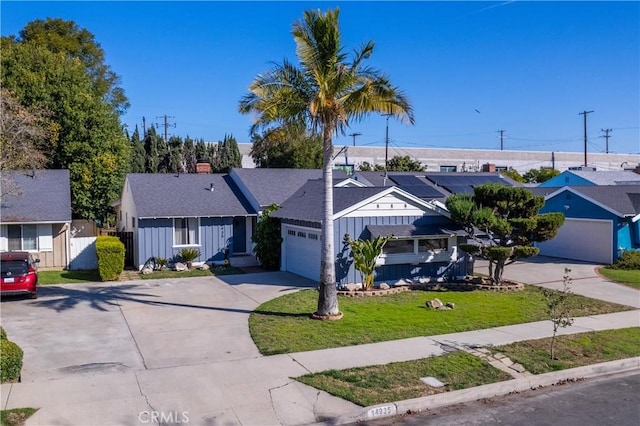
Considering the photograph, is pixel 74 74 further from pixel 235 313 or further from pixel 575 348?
pixel 575 348

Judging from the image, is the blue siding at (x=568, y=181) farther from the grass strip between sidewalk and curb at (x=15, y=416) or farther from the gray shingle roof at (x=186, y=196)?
the grass strip between sidewalk and curb at (x=15, y=416)

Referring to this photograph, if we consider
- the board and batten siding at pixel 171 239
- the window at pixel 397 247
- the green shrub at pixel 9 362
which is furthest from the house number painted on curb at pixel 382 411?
the board and batten siding at pixel 171 239

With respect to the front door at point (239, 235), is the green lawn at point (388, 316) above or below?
below

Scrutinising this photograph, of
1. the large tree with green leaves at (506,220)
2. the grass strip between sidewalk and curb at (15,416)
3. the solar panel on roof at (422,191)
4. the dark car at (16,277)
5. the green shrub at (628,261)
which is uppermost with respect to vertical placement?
the solar panel on roof at (422,191)

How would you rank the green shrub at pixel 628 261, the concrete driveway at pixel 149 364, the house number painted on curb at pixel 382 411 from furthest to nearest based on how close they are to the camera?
the green shrub at pixel 628 261 → the house number painted on curb at pixel 382 411 → the concrete driveway at pixel 149 364

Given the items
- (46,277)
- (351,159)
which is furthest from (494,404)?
(351,159)

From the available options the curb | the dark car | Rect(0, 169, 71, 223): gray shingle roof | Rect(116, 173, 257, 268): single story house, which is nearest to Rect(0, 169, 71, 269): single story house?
Rect(0, 169, 71, 223): gray shingle roof

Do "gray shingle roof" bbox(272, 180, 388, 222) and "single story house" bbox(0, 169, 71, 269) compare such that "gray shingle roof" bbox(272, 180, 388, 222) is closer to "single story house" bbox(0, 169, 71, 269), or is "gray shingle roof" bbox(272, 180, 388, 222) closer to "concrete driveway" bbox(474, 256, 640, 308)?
"concrete driveway" bbox(474, 256, 640, 308)
